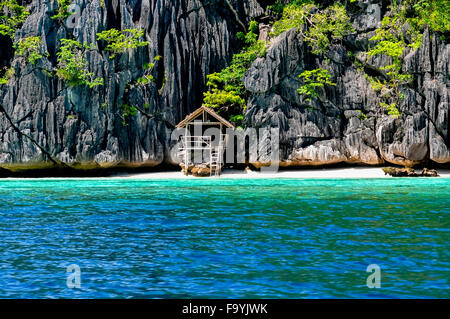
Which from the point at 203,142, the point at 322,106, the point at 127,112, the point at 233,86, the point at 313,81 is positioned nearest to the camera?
the point at 203,142

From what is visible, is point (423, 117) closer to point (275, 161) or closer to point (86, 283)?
point (275, 161)

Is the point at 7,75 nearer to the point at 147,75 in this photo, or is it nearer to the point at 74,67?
the point at 74,67

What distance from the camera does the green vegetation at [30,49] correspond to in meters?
32.1

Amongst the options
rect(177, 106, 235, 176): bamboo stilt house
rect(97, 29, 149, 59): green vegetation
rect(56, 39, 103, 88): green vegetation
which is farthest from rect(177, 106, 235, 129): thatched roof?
rect(97, 29, 149, 59): green vegetation

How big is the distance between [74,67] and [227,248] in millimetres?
26255

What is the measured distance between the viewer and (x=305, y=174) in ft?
103

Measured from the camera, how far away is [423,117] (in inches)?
1195

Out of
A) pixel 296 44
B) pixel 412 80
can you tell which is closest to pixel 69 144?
pixel 296 44

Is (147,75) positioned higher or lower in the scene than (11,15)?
lower

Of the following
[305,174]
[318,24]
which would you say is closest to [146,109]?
[305,174]

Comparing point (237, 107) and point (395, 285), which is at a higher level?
point (237, 107)

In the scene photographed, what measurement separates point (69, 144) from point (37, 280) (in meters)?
26.6

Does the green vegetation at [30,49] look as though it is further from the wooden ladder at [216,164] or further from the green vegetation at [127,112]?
the wooden ladder at [216,164]

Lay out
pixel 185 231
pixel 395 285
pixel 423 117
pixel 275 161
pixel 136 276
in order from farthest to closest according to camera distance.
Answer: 1. pixel 275 161
2. pixel 423 117
3. pixel 185 231
4. pixel 136 276
5. pixel 395 285
